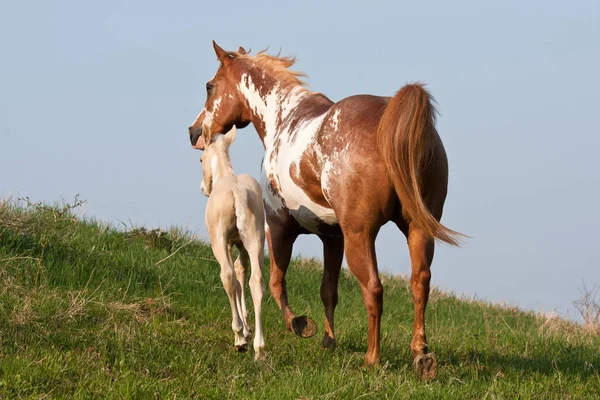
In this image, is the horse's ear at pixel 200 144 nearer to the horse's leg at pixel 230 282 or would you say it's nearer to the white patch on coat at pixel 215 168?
the white patch on coat at pixel 215 168

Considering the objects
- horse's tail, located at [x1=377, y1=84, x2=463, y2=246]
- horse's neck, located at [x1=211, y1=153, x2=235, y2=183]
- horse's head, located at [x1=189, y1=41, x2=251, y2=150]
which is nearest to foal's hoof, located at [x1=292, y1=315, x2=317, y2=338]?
horse's tail, located at [x1=377, y1=84, x2=463, y2=246]

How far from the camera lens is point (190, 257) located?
11047 mm

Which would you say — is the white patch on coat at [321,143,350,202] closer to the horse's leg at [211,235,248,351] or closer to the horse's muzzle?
the horse's leg at [211,235,248,351]

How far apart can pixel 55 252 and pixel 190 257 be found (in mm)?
2135

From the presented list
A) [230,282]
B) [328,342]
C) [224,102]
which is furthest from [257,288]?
[224,102]

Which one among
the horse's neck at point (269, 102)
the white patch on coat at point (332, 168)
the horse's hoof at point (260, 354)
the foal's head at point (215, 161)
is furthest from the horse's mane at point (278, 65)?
the horse's hoof at point (260, 354)

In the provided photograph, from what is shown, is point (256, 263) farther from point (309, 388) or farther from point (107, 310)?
point (107, 310)

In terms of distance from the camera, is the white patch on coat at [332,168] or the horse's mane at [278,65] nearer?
the white patch on coat at [332,168]

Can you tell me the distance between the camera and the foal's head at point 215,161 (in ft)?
24.2

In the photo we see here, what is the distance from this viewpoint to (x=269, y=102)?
8.37 metres

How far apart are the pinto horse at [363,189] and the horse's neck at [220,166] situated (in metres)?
0.35

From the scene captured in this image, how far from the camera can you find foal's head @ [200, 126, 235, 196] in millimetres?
7379

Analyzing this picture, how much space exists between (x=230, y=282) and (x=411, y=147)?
1828 mm

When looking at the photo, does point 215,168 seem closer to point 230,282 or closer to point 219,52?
point 230,282
